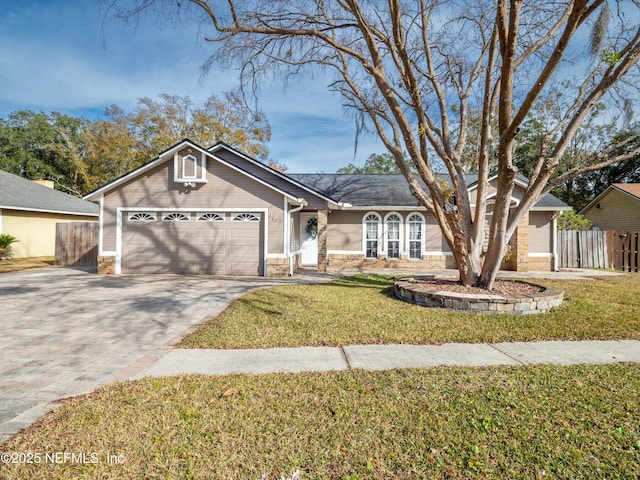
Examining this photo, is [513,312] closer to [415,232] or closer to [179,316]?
[179,316]

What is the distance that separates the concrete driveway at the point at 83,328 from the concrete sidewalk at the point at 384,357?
21.5 inches

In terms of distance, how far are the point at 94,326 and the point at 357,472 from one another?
5.46m

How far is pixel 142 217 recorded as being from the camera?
40.8 feet

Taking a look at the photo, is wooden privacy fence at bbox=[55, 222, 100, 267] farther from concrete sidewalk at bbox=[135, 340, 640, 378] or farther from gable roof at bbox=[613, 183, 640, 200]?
gable roof at bbox=[613, 183, 640, 200]

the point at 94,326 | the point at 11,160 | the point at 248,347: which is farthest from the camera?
the point at 11,160

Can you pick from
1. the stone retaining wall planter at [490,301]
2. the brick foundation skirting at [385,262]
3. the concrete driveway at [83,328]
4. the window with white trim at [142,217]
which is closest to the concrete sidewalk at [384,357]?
the concrete driveway at [83,328]

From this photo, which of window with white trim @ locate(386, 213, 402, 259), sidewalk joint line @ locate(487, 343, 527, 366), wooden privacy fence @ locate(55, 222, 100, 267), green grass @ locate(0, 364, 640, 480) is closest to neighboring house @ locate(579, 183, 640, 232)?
window with white trim @ locate(386, 213, 402, 259)

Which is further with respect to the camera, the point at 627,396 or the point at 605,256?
the point at 605,256

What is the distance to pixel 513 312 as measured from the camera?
6.58 m

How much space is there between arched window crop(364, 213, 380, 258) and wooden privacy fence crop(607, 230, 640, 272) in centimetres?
1084

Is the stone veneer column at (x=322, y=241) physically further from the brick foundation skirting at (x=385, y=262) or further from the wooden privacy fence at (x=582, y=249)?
the wooden privacy fence at (x=582, y=249)

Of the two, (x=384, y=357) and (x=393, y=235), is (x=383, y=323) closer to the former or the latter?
(x=384, y=357)

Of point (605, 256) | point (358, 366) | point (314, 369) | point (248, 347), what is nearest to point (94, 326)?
point (248, 347)

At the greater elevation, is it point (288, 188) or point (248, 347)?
point (288, 188)
